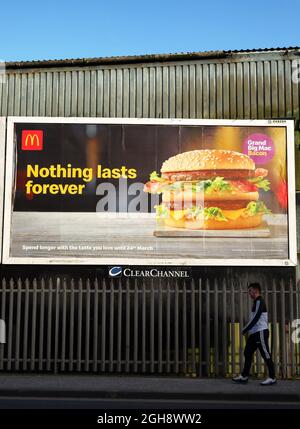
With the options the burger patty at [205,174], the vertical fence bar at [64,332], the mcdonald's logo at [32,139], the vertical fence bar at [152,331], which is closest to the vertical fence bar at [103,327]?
the vertical fence bar at [64,332]

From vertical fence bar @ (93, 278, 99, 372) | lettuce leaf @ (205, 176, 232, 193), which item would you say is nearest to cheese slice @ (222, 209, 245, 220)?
lettuce leaf @ (205, 176, 232, 193)

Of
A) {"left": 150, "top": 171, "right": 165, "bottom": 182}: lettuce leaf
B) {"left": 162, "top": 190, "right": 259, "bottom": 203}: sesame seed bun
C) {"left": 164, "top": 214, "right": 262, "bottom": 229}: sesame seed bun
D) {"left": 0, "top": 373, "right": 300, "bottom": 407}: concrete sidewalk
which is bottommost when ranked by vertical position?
{"left": 0, "top": 373, "right": 300, "bottom": 407}: concrete sidewalk

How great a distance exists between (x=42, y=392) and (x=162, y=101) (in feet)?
24.1

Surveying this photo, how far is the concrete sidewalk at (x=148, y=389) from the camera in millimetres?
9023

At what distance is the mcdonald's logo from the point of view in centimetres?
1313

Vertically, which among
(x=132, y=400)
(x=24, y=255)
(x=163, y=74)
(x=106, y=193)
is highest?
(x=163, y=74)

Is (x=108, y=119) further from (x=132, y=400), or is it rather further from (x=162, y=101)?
(x=132, y=400)

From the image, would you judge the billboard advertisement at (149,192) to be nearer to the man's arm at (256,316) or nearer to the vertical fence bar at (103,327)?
the vertical fence bar at (103,327)

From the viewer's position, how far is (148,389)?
30.9ft

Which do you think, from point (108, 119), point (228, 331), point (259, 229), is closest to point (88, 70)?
point (108, 119)

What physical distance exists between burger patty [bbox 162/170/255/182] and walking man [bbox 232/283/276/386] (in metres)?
3.51

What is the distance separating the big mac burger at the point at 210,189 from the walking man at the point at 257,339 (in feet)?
9.70

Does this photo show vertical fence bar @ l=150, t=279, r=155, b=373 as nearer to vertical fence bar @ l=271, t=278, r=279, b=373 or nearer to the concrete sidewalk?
the concrete sidewalk

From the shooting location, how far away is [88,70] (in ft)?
45.1
